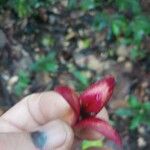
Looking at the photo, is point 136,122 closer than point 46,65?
Yes

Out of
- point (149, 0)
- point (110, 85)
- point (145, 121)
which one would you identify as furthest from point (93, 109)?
point (149, 0)

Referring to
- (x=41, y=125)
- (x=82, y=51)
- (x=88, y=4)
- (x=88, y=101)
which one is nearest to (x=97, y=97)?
(x=88, y=101)

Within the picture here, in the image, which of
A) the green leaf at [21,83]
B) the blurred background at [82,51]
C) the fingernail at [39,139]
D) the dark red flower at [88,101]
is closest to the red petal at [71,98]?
the dark red flower at [88,101]

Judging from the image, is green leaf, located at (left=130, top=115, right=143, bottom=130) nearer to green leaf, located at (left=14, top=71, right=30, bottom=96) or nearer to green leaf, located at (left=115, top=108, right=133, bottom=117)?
green leaf, located at (left=115, top=108, right=133, bottom=117)

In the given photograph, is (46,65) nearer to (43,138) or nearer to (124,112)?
(124,112)

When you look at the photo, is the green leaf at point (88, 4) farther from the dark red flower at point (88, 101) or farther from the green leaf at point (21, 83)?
the dark red flower at point (88, 101)

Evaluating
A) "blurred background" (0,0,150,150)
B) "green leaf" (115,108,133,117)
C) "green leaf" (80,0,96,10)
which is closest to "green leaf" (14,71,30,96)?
"blurred background" (0,0,150,150)
